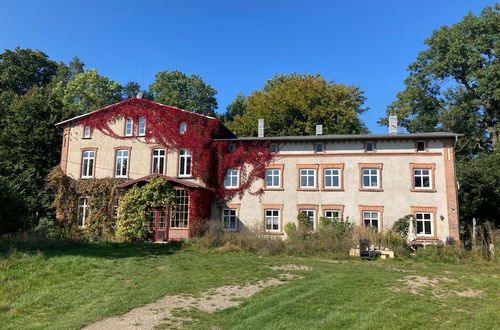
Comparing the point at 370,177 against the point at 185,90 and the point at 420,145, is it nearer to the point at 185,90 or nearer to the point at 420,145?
the point at 420,145

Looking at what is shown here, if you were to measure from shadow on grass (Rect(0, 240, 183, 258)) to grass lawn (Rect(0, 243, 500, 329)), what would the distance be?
19cm

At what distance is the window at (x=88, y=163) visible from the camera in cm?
2939

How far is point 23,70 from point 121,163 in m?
35.7

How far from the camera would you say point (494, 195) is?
96.4ft

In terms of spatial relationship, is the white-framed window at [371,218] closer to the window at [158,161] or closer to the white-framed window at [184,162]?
the white-framed window at [184,162]

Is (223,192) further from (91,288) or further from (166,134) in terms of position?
(91,288)

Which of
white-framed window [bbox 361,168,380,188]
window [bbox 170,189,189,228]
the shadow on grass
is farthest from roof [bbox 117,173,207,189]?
white-framed window [bbox 361,168,380,188]

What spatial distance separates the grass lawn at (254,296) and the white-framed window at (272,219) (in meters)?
9.19

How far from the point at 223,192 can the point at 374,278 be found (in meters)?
16.3

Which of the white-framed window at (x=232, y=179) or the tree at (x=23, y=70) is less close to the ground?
the tree at (x=23, y=70)

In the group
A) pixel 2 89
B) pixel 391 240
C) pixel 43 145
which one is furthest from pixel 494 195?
pixel 2 89

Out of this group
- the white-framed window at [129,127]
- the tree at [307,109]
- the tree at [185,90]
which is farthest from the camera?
the tree at [185,90]

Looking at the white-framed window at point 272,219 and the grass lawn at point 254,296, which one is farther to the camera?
the white-framed window at point 272,219

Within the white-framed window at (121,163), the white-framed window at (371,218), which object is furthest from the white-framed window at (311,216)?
the white-framed window at (121,163)
